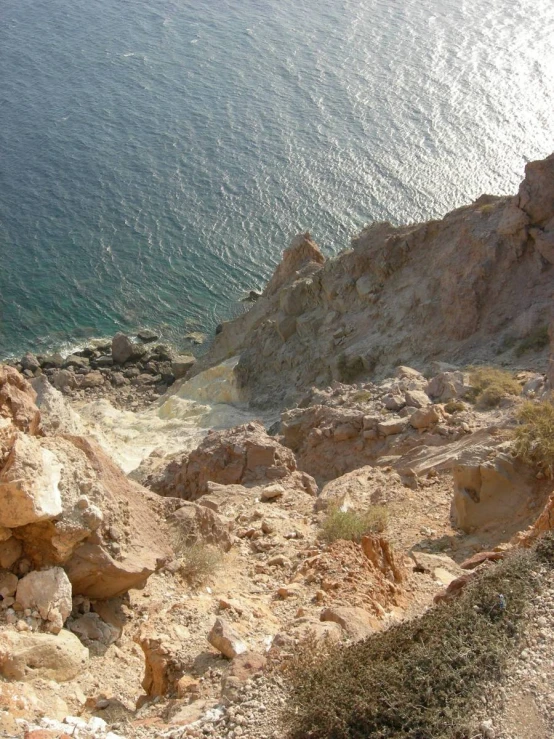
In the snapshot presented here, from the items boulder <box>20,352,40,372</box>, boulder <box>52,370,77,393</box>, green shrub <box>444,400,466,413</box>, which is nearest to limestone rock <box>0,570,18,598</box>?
green shrub <box>444,400,466,413</box>

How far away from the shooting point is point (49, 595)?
29.0 ft

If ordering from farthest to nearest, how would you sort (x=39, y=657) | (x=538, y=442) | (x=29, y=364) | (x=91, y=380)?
(x=29, y=364), (x=91, y=380), (x=538, y=442), (x=39, y=657)

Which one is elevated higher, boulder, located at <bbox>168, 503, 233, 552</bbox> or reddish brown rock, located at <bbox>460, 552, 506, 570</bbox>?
reddish brown rock, located at <bbox>460, 552, 506, 570</bbox>

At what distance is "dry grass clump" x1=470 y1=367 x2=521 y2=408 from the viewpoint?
17.6 meters

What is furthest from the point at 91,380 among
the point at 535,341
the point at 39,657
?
the point at 39,657

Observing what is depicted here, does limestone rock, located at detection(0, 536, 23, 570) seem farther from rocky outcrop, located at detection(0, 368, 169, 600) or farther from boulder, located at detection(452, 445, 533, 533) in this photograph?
boulder, located at detection(452, 445, 533, 533)

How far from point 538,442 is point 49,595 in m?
7.98

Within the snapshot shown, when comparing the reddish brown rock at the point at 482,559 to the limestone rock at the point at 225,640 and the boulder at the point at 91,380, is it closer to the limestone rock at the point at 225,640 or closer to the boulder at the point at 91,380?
the limestone rock at the point at 225,640

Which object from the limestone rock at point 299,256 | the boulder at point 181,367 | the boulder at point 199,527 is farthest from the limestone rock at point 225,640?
the boulder at point 181,367

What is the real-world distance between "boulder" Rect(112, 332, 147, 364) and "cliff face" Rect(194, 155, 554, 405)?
7.14 metres

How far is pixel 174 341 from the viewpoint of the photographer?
3991 centimetres

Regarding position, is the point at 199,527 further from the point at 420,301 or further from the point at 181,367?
the point at 181,367

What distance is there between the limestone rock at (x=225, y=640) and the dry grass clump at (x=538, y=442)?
6321mm

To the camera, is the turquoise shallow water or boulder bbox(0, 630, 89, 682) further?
the turquoise shallow water
